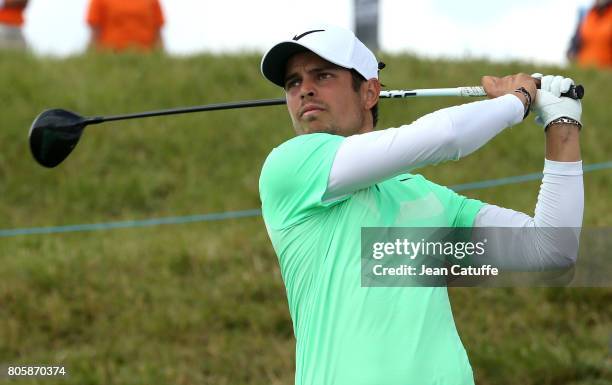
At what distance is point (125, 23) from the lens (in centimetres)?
1203

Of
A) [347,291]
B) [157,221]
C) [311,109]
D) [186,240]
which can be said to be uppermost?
[157,221]

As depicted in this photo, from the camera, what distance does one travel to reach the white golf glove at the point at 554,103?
3.55 metres

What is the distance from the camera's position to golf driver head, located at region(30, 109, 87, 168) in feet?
14.8

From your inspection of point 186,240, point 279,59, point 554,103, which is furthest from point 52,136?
point 186,240

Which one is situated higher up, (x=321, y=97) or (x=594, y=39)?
(x=594, y=39)

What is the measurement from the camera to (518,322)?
7.71 meters

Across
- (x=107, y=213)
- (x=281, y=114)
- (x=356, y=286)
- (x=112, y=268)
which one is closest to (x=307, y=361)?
(x=356, y=286)

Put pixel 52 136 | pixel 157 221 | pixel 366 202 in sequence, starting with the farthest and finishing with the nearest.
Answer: pixel 157 221 < pixel 52 136 < pixel 366 202

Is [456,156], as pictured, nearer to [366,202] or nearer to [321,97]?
[366,202]

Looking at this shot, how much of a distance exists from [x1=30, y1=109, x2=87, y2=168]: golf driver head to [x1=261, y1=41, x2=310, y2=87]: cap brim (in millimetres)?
1035

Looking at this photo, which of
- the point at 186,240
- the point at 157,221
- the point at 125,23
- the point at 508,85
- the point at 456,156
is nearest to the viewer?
the point at 456,156

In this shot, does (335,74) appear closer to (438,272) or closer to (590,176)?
(438,272)

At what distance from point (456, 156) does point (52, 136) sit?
184 centimetres

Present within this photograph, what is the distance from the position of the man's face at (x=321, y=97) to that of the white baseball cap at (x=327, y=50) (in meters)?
0.04
